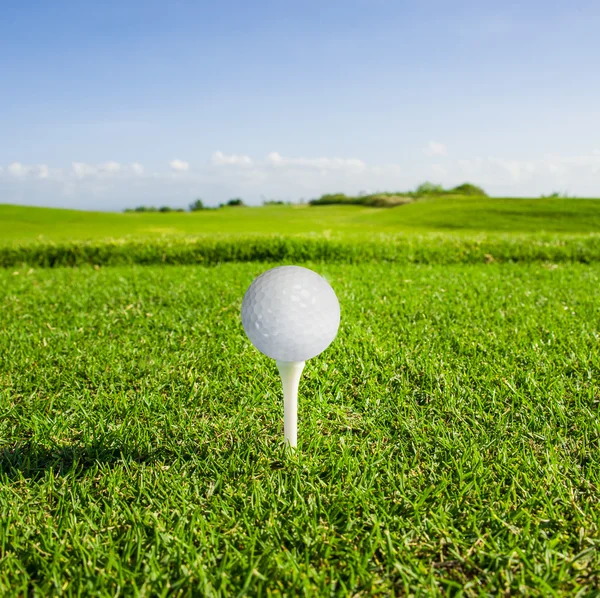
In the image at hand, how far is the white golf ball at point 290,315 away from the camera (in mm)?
1660

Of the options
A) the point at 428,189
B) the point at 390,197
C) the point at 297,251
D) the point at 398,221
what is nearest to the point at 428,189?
the point at 428,189

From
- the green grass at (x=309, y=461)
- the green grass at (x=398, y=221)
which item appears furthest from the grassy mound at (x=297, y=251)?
the green grass at (x=398, y=221)

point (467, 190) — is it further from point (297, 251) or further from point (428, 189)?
point (297, 251)

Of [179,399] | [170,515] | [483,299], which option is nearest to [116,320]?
[179,399]

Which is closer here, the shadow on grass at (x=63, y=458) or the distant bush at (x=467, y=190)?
the shadow on grass at (x=63, y=458)

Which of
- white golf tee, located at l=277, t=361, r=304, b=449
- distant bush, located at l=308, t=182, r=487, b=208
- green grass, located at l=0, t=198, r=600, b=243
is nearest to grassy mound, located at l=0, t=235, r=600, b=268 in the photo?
green grass, located at l=0, t=198, r=600, b=243

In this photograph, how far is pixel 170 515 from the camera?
5.61ft

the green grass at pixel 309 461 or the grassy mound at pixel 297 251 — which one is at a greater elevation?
the grassy mound at pixel 297 251

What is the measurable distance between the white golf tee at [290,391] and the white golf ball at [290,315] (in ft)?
0.17

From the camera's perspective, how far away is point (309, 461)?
78.3 inches

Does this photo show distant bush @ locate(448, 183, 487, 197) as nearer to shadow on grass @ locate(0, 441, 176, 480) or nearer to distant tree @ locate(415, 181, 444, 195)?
distant tree @ locate(415, 181, 444, 195)

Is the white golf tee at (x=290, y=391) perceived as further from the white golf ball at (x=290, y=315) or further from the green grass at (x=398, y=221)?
the green grass at (x=398, y=221)

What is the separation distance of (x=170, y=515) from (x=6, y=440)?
3.65ft

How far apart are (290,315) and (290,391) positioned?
1.08 feet
